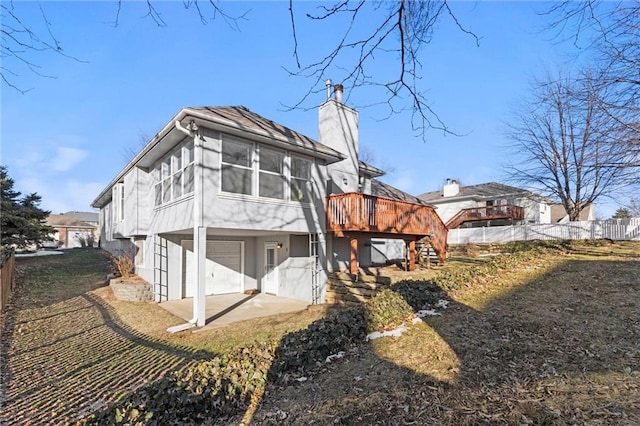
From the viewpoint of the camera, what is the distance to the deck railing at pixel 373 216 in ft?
36.6

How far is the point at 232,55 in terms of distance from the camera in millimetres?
5492

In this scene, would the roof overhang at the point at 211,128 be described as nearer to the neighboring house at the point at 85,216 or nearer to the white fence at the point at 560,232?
the white fence at the point at 560,232

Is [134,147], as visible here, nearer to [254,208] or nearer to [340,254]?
[340,254]

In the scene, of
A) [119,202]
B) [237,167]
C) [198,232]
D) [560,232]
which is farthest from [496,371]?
[560,232]

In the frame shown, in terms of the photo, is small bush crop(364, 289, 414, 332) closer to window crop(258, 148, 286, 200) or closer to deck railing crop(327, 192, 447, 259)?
deck railing crop(327, 192, 447, 259)

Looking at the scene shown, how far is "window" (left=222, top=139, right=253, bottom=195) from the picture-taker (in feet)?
30.2

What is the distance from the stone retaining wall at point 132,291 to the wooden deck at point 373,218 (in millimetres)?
6622

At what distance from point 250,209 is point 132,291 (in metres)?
5.19

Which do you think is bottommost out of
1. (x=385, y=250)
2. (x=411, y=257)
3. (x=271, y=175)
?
(x=411, y=257)

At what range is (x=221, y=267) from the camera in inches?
517

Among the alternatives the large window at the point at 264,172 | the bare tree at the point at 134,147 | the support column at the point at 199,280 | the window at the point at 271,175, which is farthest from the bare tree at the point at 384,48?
the bare tree at the point at 134,147

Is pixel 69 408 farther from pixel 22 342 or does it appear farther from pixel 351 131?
pixel 351 131

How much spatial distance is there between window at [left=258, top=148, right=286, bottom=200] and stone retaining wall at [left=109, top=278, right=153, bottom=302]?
Result: 5.38 metres

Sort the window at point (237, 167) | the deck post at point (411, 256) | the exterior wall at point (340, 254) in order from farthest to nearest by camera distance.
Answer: the deck post at point (411, 256)
the exterior wall at point (340, 254)
the window at point (237, 167)
